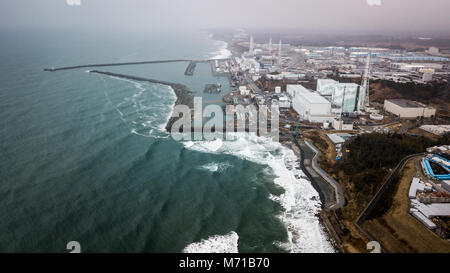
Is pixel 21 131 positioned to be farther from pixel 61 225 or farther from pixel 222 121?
pixel 222 121

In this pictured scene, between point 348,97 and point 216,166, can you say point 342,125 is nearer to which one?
point 348,97

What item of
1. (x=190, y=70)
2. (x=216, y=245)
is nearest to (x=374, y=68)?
(x=190, y=70)

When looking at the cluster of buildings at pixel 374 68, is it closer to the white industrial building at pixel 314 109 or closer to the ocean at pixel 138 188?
the white industrial building at pixel 314 109

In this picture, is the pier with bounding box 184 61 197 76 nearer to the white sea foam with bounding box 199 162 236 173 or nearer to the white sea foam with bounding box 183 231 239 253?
the white sea foam with bounding box 199 162 236 173

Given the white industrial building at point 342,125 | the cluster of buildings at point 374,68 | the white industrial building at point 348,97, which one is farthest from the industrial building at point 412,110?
the cluster of buildings at point 374,68

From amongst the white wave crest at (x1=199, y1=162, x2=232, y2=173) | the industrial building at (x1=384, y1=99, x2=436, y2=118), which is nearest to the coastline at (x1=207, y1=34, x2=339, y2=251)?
the white wave crest at (x1=199, y1=162, x2=232, y2=173)

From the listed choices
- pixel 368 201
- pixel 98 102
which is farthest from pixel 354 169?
pixel 98 102
